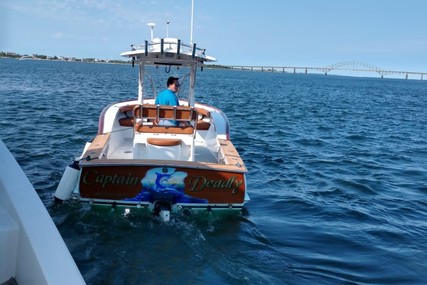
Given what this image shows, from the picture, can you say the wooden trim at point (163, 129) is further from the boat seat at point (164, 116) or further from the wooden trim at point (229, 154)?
the wooden trim at point (229, 154)

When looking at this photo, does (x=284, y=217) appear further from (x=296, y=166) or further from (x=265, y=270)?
(x=296, y=166)

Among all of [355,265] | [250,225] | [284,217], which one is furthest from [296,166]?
[355,265]

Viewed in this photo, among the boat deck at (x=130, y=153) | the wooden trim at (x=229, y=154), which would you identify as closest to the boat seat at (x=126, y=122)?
the boat deck at (x=130, y=153)

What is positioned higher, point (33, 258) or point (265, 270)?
point (33, 258)

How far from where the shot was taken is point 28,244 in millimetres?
2492

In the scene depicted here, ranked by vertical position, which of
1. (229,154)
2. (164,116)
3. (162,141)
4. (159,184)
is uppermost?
(164,116)

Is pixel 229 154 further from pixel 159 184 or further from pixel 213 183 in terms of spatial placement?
pixel 159 184

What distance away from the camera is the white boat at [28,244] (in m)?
2.28

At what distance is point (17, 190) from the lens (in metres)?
2.90

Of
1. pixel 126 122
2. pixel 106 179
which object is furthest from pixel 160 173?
pixel 126 122

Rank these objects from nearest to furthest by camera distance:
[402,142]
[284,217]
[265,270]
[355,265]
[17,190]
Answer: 1. [17,190]
2. [265,270]
3. [355,265]
4. [284,217]
5. [402,142]

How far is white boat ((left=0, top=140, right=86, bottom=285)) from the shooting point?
2277 millimetres

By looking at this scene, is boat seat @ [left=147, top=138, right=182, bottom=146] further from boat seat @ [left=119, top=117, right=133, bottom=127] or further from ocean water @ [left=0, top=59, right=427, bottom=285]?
boat seat @ [left=119, top=117, right=133, bottom=127]

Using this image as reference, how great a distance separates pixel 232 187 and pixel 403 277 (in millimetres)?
2832
